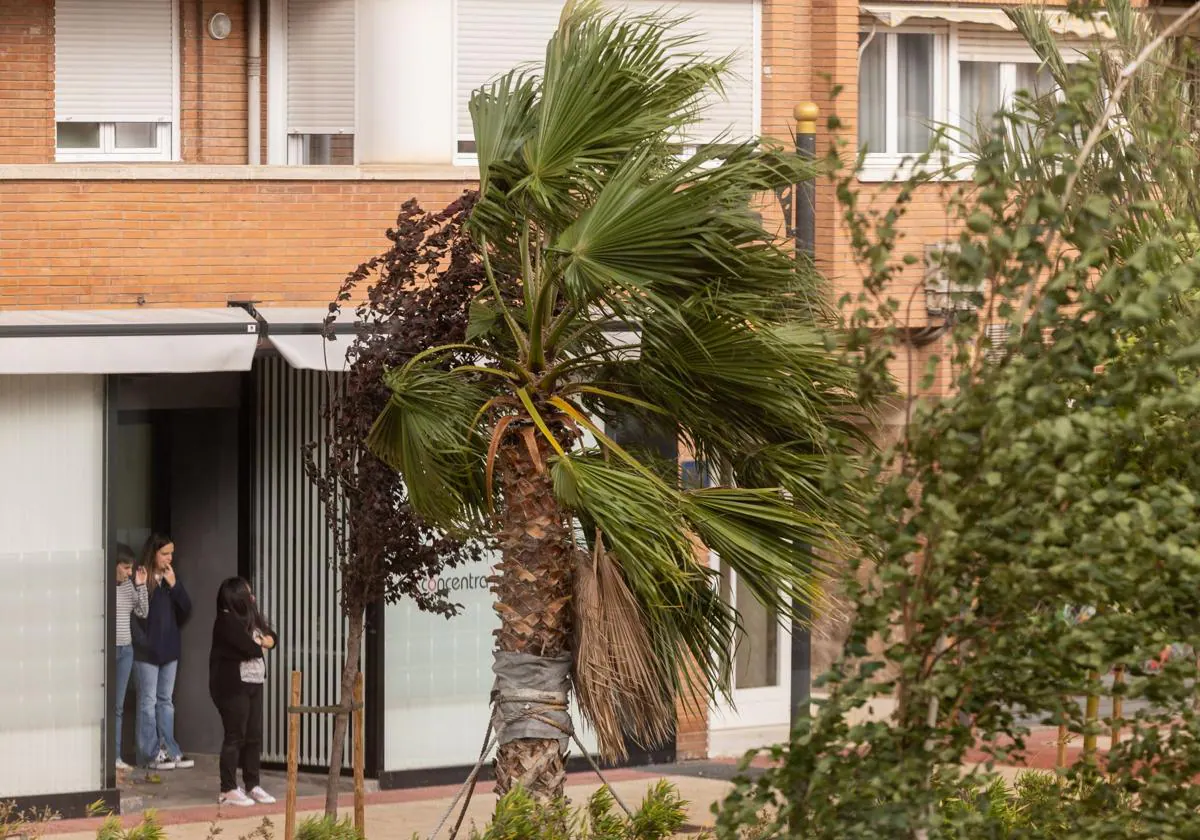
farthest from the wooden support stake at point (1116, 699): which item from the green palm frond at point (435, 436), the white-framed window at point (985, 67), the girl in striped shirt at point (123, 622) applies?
the white-framed window at point (985, 67)

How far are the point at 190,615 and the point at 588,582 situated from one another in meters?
7.67

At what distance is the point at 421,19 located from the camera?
15047 mm

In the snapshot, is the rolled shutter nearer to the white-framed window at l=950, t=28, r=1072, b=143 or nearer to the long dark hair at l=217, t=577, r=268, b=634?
the white-framed window at l=950, t=28, r=1072, b=143

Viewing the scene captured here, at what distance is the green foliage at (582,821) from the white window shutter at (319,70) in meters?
7.09

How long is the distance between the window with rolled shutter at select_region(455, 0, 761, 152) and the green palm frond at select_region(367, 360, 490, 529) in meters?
6.01

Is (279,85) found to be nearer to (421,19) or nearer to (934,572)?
(421,19)

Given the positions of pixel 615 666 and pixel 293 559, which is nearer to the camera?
pixel 615 666

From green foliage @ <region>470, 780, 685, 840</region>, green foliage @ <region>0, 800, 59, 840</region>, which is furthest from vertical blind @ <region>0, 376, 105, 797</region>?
green foliage @ <region>470, 780, 685, 840</region>

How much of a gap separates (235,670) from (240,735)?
475 millimetres

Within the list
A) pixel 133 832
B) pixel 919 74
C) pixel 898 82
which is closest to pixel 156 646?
pixel 133 832

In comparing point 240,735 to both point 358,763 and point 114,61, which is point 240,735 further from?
point 114,61

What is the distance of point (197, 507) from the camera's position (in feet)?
51.2

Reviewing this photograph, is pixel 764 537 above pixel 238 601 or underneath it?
above

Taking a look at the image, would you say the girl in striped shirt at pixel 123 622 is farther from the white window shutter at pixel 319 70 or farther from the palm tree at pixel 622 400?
the palm tree at pixel 622 400
